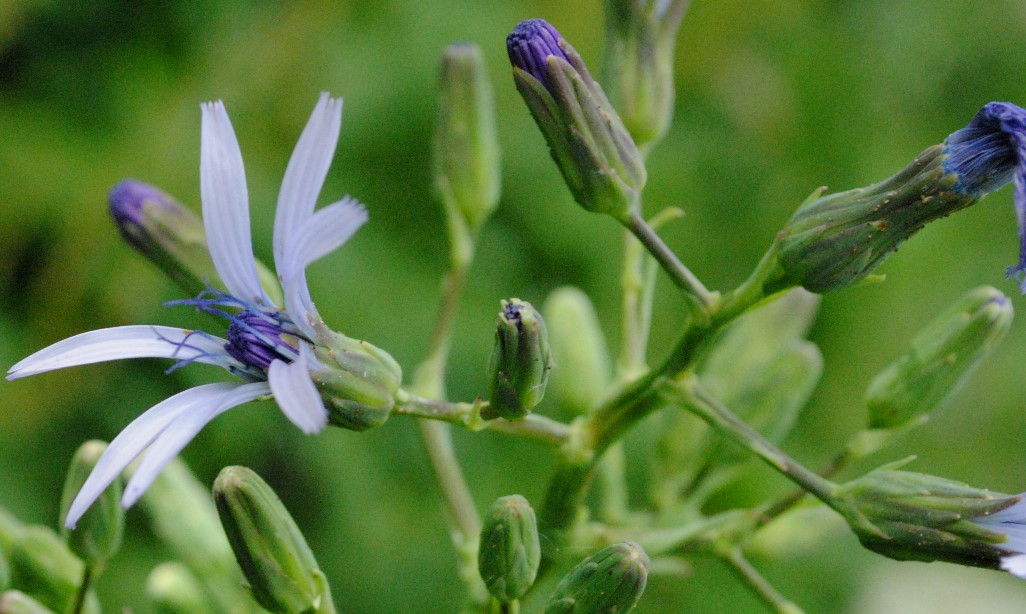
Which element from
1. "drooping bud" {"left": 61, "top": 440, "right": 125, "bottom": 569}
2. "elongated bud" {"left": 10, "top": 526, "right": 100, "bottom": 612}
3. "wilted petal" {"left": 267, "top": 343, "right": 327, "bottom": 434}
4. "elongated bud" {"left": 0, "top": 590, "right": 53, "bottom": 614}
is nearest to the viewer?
"wilted petal" {"left": 267, "top": 343, "right": 327, "bottom": 434}

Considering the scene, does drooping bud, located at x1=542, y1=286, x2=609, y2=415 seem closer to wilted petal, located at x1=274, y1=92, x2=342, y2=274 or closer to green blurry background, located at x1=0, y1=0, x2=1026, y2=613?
green blurry background, located at x1=0, y1=0, x2=1026, y2=613

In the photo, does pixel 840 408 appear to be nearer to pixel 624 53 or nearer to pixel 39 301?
pixel 624 53

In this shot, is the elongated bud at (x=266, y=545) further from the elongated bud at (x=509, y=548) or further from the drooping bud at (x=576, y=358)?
the drooping bud at (x=576, y=358)

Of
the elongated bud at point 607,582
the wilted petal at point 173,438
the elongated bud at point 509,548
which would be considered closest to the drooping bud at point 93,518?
the wilted petal at point 173,438

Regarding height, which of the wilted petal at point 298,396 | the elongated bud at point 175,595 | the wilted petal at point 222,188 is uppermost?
the wilted petal at point 222,188

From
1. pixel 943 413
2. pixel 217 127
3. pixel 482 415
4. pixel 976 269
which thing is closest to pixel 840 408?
pixel 943 413

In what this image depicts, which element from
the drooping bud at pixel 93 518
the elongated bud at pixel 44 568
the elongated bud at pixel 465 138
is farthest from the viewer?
the elongated bud at pixel 465 138

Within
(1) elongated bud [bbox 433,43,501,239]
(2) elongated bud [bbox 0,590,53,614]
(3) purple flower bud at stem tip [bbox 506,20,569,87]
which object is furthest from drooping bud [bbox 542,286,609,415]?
(2) elongated bud [bbox 0,590,53,614]

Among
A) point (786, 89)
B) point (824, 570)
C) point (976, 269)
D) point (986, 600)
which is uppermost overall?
point (786, 89)
